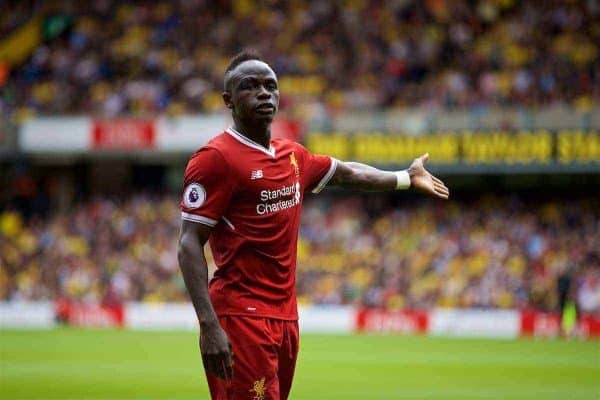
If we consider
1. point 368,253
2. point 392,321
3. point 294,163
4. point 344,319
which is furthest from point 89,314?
point 294,163

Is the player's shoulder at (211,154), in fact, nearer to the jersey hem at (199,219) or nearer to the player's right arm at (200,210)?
the player's right arm at (200,210)

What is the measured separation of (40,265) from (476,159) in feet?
39.0

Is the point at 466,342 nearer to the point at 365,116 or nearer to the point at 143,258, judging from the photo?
the point at 365,116

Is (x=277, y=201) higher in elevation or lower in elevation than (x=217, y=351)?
higher

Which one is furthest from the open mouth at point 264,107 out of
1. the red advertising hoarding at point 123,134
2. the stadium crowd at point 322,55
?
the red advertising hoarding at point 123,134

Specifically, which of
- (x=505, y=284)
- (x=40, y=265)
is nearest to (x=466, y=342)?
(x=505, y=284)

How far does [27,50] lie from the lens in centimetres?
3541

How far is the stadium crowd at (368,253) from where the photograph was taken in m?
26.4

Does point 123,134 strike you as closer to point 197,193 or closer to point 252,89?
point 252,89

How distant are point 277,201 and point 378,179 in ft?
2.72

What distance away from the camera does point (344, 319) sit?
27.1 m

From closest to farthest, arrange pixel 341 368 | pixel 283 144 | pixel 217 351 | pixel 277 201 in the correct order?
1. pixel 217 351
2. pixel 277 201
3. pixel 283 144
4. pixel 341 368

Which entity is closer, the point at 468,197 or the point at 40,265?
the point at 468,197

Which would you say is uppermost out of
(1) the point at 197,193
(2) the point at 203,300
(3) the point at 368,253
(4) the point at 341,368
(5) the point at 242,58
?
(5) the point at 242,58
